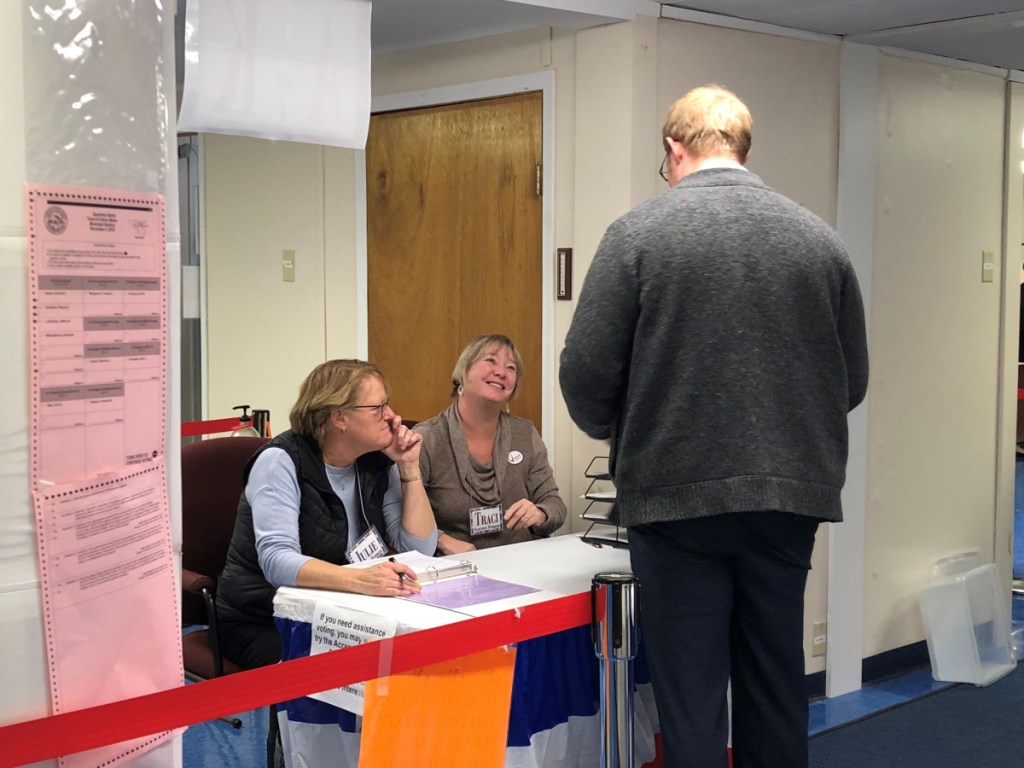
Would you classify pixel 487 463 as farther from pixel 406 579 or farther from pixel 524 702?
pixel 524 702

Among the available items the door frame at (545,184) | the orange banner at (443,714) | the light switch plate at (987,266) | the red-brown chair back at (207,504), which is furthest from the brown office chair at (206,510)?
the light switch plate at (987,266)

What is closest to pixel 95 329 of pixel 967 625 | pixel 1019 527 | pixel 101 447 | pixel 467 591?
pixel 101 447

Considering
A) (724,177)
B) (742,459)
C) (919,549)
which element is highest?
(724,177)

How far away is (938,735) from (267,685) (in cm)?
263

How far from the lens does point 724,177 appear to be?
7.07 feet

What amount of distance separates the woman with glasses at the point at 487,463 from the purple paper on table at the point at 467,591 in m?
0.71

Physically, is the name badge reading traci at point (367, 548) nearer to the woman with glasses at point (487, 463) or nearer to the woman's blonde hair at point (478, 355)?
the woman with glasses at point (487, 463)

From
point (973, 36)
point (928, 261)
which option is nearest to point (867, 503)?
point (928, 261)

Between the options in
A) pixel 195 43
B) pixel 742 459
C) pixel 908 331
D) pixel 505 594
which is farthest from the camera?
pixel 908 331

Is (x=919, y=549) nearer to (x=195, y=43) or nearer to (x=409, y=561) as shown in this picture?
(x=409, y=561)

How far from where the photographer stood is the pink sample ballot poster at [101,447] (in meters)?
1.48

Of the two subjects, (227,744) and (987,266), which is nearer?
(227,744)

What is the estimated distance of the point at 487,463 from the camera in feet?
11.0

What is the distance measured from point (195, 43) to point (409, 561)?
124 cm
